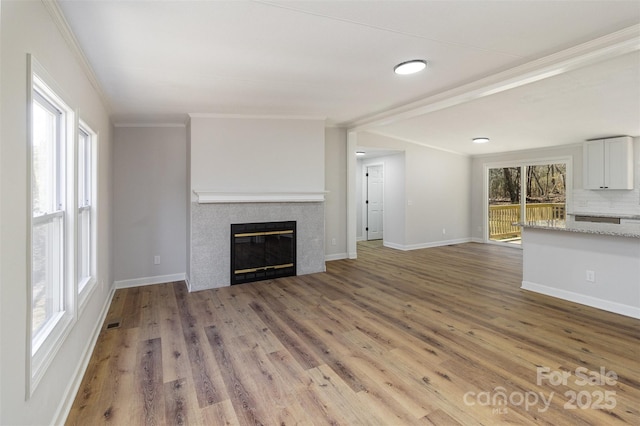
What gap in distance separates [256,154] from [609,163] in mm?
6239

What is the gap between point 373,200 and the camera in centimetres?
888

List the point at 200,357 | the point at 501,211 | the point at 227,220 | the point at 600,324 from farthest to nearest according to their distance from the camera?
the point at 501,211
the point at 227,220
the point at 600,324
the point at 200,357

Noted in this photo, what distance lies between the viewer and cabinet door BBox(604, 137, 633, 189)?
551cm

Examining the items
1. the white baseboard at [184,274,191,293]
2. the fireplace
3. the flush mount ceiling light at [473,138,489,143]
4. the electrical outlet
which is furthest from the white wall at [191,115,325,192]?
the electrical outlet

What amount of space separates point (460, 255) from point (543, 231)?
105 inches

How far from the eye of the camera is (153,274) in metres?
4.80

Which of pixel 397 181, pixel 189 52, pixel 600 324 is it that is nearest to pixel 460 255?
pixel 397 181

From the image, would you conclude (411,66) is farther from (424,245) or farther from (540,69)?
(424,245)

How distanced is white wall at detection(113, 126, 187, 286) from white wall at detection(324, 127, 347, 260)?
2584mm

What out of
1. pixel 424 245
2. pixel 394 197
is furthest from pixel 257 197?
pixel 424 245

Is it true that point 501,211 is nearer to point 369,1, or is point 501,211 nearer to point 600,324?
point 600,324

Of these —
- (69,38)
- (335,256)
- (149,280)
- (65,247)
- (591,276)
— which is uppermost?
(69,38)

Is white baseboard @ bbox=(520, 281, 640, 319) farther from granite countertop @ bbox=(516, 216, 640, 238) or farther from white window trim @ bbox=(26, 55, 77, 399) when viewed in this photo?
white window trim @ bbox=(26, 55, 77, 399)

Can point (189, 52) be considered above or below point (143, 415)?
above
